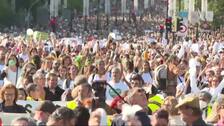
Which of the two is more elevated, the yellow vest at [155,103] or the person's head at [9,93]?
the person's head at [9,93]

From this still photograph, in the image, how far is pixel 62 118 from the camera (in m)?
10.3

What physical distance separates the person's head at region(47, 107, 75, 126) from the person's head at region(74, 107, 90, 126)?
1.68ft

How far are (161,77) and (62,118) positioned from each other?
882 centimetres

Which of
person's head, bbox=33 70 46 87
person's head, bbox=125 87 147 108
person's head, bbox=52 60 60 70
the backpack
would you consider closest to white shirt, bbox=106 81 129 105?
person's head, bbox=33 70 46 87

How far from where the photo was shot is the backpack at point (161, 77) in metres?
18.5

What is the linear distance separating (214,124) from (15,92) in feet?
9.32

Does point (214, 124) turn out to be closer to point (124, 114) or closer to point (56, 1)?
point (124, 114)

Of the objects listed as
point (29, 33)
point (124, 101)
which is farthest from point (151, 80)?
point (29, 33)

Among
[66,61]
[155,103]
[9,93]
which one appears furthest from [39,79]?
[66,61]

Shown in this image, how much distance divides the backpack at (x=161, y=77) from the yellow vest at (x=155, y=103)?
10.5 ft

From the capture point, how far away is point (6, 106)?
1311cm

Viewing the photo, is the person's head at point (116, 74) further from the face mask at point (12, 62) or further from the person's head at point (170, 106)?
the person's head at point (170, 106)

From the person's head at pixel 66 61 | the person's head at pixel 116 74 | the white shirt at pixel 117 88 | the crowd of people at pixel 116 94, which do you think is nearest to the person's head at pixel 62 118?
the crowd of people at pixel 116 94

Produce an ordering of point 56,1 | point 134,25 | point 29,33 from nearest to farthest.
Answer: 1. point 29,33
2. point 134,25
3. point 56,1
